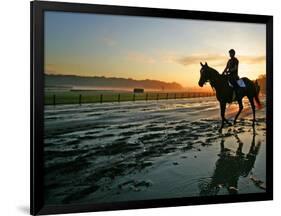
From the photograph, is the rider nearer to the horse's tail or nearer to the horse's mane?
the horse's mane

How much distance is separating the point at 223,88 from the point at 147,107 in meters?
0.69

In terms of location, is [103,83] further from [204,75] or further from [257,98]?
[257,98]

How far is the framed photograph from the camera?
3311 millimetres

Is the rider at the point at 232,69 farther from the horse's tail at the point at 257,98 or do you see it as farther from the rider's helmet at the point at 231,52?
the horse's tail at the point at 257,98

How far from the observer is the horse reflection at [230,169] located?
3723 millimetres

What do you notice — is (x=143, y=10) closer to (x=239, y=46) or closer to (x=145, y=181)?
(x=239, y=46)

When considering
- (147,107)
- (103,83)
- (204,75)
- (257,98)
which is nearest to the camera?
(103,83)

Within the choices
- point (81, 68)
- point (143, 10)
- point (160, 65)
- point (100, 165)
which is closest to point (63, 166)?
point (100, 165)

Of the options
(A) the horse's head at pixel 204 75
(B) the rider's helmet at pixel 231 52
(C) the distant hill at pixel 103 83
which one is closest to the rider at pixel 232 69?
(B) the rider's helmet at pixel 231 52

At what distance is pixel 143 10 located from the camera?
11.6 ft

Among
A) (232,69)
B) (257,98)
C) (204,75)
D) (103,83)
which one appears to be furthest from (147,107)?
(257,98)

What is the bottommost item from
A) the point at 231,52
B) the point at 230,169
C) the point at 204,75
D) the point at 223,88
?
the point at 230,169

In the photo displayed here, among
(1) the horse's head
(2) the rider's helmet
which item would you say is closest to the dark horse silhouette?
(1) the horse's head

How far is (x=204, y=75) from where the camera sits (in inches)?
150
